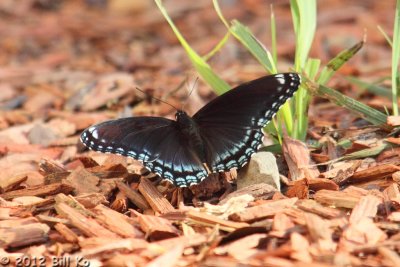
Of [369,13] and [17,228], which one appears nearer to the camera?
[17,228]

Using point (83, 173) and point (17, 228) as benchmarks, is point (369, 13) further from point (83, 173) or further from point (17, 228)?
point (17, 228)

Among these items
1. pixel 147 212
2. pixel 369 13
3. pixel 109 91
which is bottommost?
pixel 147 212

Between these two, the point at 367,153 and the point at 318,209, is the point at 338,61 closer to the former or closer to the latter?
the point at 367,153

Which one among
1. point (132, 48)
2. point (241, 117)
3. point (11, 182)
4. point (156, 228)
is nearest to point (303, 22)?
point (241, 117)

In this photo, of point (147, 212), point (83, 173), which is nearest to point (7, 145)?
point (83, 173)

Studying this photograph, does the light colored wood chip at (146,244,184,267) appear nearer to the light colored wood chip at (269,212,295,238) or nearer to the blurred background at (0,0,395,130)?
the light colored wood chip at (269,212,295,238)

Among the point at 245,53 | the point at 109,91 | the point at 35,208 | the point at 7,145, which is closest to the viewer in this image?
the point at 35,208

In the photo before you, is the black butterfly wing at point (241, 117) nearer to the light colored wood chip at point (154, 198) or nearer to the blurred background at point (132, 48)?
the light colored wood chip at point (154, 198)
